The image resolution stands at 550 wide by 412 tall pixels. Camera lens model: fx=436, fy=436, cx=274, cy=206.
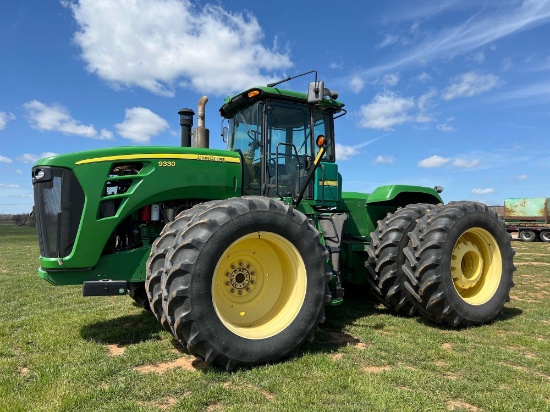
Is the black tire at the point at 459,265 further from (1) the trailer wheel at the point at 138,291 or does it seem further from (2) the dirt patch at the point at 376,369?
(1) the trailer wheel at the point at 138,291

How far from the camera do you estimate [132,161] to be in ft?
16.0

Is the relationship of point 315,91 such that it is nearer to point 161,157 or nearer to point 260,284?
point 161,157

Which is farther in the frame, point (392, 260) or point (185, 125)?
point (185, 125)

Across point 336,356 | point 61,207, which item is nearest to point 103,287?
point 61,207

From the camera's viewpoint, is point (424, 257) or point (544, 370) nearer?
point (544, 370)

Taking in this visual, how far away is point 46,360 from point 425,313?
14.4 feet

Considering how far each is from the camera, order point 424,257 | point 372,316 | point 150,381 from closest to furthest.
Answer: point 150,381, point 424,257, point 372,316

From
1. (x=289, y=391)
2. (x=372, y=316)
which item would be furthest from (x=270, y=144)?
(x=289, y=391)

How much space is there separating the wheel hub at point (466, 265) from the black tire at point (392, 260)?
70cm

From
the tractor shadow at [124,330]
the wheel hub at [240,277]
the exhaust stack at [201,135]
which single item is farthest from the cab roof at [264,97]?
the tractor shadow at [124,330]

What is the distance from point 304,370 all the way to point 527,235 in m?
29.0

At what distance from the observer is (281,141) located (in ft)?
19.4

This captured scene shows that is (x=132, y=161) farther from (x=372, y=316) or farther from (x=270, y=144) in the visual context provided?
(x=372, y=316)

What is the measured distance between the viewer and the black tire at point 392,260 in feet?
18.9
